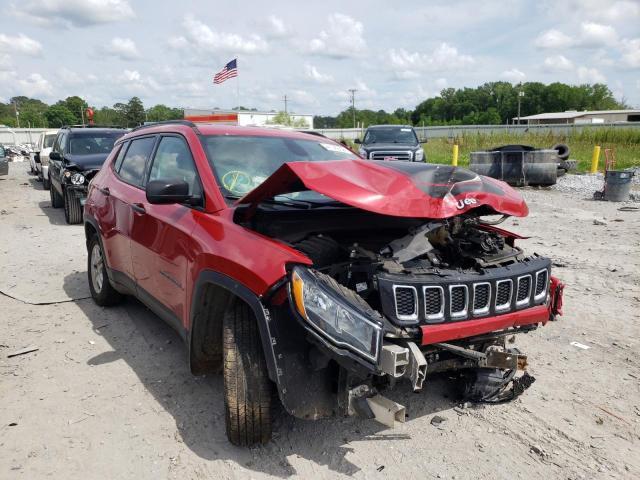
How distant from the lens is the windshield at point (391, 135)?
52.9 feet

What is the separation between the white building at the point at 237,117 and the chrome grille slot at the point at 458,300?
26.1m

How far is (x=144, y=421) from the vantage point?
3.34m

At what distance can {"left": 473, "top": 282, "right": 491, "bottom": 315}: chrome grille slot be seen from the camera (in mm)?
2809

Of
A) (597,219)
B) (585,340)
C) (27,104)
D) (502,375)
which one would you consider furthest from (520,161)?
(27,104)

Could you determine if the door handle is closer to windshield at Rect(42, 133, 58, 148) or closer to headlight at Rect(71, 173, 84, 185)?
headlight at Rect(71, 173, 84, 185)

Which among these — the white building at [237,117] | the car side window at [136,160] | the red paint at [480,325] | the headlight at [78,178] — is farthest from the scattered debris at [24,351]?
the white building at [237,117]

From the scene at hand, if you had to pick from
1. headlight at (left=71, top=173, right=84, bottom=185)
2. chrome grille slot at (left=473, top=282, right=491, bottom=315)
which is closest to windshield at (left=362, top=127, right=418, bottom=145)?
headlight at (left=71, top=173, right=84, bottom=185)

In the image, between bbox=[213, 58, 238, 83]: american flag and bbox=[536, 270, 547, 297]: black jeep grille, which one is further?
bbox=[213, 58, 238, 83]: american flag

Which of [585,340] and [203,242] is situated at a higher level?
[203,242]

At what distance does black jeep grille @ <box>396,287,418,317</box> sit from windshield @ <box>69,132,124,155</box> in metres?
10.3

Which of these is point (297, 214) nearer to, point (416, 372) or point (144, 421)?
point (416, 372)

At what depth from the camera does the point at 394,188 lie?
278 centimetres

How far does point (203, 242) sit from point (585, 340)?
3.31 metres

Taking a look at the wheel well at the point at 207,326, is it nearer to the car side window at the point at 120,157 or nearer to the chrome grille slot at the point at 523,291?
the chrome grille slot at the point at 523,291
